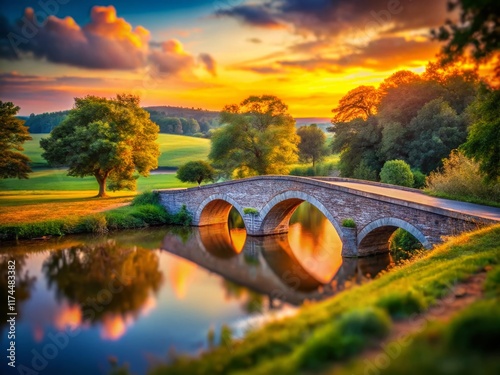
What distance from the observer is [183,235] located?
25.7 m

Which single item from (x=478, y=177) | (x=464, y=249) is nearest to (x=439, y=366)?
(x=464, y=249)

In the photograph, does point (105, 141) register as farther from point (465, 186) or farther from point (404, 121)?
point (465, 186)

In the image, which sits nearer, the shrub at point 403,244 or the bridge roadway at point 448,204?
the bridge roadway at point 448,204

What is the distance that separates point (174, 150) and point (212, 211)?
135 ft

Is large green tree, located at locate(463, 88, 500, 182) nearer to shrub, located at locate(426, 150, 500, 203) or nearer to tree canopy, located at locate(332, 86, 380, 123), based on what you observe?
shrub, located at locate(426, 150, 500, 203)

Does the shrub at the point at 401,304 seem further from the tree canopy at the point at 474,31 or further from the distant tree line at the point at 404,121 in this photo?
the distant tree line at the point at 404,121

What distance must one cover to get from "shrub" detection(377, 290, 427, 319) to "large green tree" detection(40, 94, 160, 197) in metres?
27.3

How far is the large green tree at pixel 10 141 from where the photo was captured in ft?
101

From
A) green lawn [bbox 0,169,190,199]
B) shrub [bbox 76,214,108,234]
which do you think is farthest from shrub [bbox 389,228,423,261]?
green lawn [bbox 0,169,190,199]

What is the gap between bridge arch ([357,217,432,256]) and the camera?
15.6m

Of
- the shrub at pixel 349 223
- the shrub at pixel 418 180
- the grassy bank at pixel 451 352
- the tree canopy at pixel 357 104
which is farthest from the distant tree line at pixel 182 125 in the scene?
the grassy bank at pixel 451 352

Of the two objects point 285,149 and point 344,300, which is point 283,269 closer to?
point 344,300

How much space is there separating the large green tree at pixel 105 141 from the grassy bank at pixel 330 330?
2607 centimetres

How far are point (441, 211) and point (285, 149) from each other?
20.9 m
